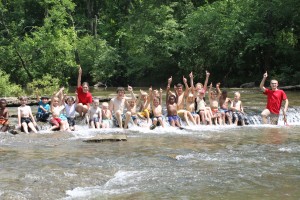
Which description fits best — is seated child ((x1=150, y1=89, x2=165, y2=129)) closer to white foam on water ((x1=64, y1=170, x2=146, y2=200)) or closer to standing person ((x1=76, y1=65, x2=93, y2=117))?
standing person ((x1=76, y1=65, x2=93, y2=117))

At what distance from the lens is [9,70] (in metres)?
31.0

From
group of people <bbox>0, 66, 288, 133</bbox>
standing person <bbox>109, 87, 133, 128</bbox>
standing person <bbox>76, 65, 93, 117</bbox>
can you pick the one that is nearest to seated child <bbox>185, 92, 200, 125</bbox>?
group of people <bbox>0, 66, 288, 133</bbox>

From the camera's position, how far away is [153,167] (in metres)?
7.64

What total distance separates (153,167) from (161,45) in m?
31.7

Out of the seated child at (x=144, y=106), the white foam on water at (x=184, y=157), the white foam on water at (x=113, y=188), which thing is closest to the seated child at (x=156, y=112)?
the seated child at (x=144, y=106)

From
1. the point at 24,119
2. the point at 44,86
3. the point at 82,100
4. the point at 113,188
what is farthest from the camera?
the point at 44,86

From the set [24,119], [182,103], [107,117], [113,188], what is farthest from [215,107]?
[113,188]

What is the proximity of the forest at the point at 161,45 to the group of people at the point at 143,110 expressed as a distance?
10084mm

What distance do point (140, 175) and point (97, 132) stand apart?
603cm

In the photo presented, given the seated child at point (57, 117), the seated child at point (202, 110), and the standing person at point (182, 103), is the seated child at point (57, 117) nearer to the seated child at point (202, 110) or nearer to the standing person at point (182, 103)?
the standing person at point (182, 103)

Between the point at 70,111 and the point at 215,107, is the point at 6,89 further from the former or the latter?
the point at 215,107

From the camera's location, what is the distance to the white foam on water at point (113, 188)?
6062 mm

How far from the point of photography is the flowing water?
6.14m

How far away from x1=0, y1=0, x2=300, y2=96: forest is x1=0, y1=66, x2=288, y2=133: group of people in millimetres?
10084
